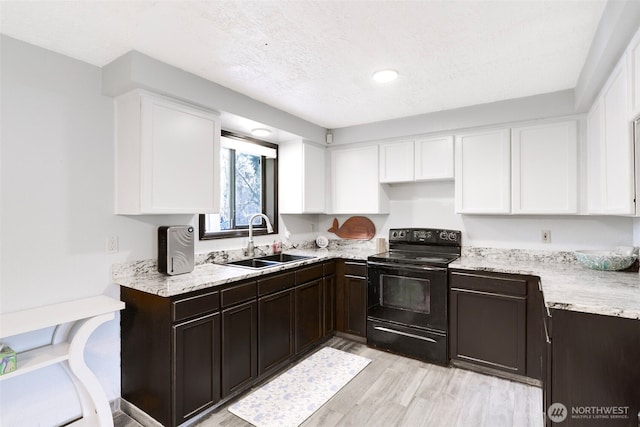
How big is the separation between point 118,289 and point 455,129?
3209 mm

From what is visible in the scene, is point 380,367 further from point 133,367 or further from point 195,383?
point 133,367

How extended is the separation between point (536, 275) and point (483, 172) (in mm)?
1052

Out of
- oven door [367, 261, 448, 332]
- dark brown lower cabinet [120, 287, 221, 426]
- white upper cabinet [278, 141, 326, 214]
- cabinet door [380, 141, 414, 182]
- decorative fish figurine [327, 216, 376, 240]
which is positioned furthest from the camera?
decorative fish figurine [327, 216, 376, 240]

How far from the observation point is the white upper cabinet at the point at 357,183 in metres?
3.56

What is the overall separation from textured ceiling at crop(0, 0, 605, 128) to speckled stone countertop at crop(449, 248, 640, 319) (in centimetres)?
145

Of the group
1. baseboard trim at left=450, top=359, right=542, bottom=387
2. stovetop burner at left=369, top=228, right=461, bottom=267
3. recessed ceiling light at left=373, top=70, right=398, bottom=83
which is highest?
recessed ceiling light at left=373, top=70, right=398, bottom=83

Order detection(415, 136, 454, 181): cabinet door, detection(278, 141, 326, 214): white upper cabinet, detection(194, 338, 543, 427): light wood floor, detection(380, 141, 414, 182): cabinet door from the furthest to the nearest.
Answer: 1. detection(278, 141, 326, 214): white upper cabinet
2. detection(380, 141, 414, 182): cabinet door
3. detection(415, 136, 454, 181): cabinet door
4. detection(194, 338, 543, 427): light wood floor

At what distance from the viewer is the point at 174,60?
205 centimetres

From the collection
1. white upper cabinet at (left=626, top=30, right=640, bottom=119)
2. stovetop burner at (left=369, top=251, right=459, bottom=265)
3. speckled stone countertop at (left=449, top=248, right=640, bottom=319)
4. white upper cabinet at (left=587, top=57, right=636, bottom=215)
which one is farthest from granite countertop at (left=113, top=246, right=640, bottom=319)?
white upper cabinet at (left=626, top=30, right=640, bottom=119)

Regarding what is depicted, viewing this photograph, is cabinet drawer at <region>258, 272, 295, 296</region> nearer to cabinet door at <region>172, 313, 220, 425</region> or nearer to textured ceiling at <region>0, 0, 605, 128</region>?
cabinet door at <region>172, 313, 220, 425</region>

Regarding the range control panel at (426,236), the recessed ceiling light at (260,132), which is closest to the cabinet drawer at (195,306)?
the recessed ceiling light at (260,132)

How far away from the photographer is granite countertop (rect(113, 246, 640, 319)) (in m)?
1.56

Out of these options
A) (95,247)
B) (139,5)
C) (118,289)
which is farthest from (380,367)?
(139,5)

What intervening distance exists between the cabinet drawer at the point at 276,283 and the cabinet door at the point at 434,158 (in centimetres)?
170
